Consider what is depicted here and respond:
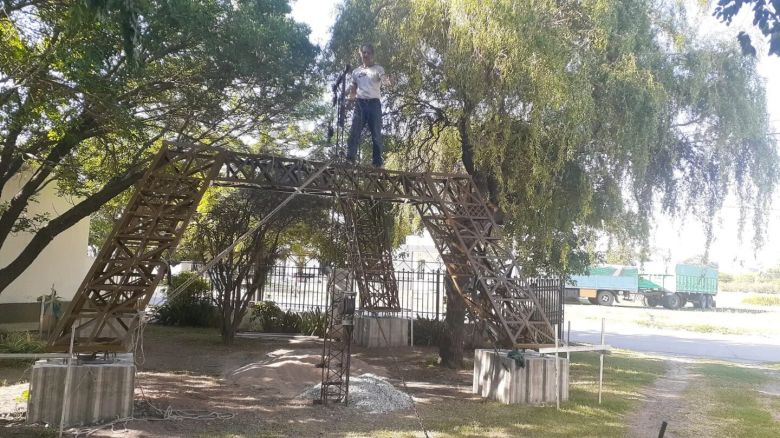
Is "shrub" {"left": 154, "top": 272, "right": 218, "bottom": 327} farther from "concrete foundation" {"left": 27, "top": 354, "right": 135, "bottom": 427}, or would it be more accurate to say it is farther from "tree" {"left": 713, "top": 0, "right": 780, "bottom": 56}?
"tree" {"left": 713, "top": 0, "right": 780, "bottom": 56}

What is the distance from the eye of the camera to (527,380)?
1011 centimetres

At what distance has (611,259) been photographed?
42.5 feet

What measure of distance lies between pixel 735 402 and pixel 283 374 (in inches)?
335

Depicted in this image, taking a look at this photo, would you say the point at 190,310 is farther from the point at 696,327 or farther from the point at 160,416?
the point at 696,327

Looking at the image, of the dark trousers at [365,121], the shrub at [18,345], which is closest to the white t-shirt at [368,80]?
the dark trousers at [365,121]

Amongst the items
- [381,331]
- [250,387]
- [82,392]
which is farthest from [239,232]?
[82,392]

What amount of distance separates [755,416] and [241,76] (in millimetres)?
10896

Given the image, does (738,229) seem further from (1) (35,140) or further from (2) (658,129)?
(1) (35,140)

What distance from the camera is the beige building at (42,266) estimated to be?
17031 mm

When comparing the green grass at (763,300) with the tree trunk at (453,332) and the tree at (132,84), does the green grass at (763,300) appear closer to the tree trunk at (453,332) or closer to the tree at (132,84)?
the tree trunk at (453,332)

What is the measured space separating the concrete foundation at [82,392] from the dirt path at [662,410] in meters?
6.97

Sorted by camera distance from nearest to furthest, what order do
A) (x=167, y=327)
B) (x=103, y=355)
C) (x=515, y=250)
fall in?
(x=103, y=355), (x=515, y=250), (x=167, y=327)

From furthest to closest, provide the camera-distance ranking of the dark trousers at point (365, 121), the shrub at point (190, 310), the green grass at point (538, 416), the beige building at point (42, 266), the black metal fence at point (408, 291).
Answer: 1. the shrub at point (190, 310)
2. the black metal fence at point (408, 291)
3. the beige building at point (42, 266)
4. the dark trousers at point (365, 121)
5. the green grass at point (538, 416)

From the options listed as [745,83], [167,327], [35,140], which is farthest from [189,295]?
[745,83]
